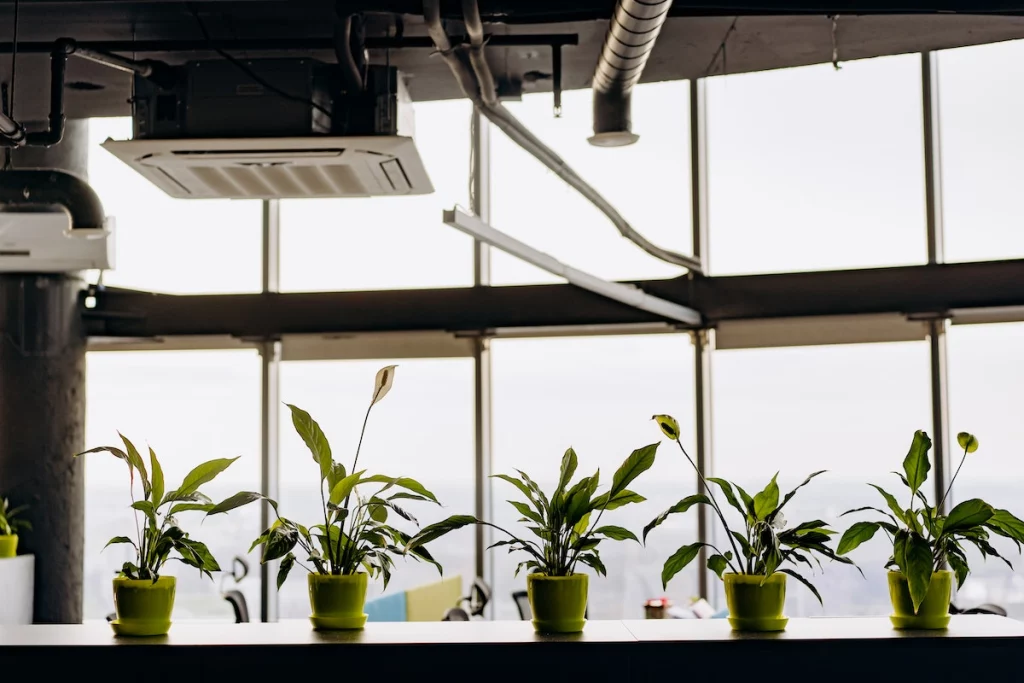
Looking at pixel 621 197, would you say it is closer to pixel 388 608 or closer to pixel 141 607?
pixel 388 608

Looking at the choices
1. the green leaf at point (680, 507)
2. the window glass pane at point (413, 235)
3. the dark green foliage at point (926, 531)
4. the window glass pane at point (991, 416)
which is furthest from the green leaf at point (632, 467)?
the window glass pane at point (413, 235)

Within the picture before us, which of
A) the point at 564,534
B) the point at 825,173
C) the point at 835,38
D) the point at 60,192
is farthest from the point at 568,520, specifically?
the point at 825,173

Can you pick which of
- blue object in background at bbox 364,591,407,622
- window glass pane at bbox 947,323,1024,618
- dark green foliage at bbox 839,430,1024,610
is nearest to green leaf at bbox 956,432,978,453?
dark green foliage at bbox 839,430,1024,610

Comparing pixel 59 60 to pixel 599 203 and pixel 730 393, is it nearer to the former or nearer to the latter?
pixel 599 203

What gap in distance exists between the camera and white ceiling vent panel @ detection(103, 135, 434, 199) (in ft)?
13.6

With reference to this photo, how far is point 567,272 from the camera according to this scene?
5.54m

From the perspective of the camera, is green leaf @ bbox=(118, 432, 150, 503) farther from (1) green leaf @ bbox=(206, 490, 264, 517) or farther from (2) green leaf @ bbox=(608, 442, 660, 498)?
(2) green leaf @ bbox=(608, 442, 660, 498)

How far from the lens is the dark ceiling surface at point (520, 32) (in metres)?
4.26

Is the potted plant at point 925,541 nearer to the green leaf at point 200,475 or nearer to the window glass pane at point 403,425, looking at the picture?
the green leaf at point 200,475

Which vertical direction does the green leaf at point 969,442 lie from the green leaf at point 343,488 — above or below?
above

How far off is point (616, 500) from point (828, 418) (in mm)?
4332

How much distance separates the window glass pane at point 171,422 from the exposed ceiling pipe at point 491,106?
280 cm

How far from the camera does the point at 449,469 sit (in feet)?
23.2

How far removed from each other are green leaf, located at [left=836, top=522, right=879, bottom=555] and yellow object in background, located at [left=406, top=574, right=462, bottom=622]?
4639mm
